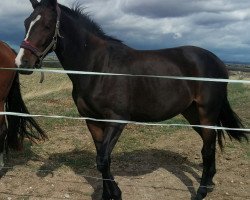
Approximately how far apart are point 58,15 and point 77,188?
2.28 meters

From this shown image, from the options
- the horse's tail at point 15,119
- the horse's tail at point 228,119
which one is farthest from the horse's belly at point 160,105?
the horse's tail at point 15,119

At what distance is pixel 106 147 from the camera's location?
434cm

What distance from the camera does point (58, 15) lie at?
13.9 ft

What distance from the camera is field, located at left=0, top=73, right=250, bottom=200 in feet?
16.9

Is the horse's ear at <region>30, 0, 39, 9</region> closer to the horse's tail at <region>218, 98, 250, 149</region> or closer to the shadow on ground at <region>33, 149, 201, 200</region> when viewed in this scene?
the shadow on ground at <region>33, 149, 201, 200</region>

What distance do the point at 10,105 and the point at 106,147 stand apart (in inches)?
84.8

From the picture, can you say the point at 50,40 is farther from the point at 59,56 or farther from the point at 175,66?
the point at 175,66

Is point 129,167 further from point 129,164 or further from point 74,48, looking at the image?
point 74,48

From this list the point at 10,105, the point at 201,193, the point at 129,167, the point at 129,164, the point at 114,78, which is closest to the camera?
the point at 114,78

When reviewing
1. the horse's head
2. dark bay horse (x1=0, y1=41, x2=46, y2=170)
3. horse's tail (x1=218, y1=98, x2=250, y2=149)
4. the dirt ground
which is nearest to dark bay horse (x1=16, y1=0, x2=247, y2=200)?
the horse's head

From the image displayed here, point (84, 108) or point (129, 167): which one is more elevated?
point (84, 108)

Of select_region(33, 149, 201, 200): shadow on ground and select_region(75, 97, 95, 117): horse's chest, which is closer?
select_region(75, 97, 95, 117): horse's chest

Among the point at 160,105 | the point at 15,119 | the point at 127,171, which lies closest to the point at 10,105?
the point at 15,119

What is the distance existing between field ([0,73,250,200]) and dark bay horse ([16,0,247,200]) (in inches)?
19.0
